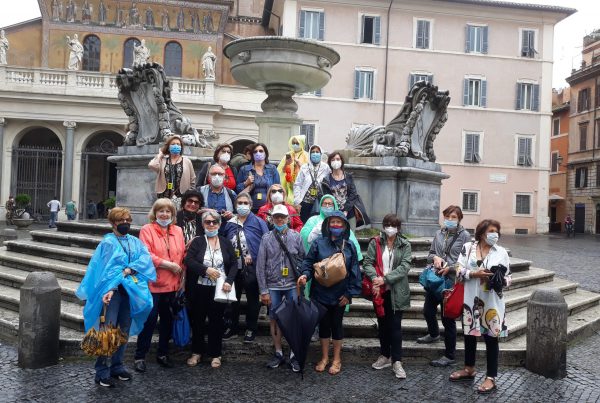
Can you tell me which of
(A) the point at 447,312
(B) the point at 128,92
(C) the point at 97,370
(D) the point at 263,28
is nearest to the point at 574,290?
(A) the point at 447,312

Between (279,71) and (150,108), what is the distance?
8.26ft

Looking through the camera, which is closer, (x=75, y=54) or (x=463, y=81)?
(x=75, y=54)

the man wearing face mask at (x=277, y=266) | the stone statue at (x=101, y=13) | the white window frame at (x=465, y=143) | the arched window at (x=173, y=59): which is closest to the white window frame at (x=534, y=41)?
the white window frame at (x=465, y=143)

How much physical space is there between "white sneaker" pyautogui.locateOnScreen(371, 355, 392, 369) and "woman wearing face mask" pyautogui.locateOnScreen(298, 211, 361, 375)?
397 mm

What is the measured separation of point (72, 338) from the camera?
6.04m

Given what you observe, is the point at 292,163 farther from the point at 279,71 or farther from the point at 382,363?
the point at 382,363

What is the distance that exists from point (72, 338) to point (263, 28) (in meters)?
35.6

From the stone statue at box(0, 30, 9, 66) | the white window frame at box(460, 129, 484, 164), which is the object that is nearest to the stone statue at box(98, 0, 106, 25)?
the stone statue at box(0, 30, 9, 66)

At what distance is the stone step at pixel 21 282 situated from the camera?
23.5ft

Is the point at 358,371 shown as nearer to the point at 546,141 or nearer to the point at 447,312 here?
the point at 447,312

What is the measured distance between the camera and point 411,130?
1002 cm

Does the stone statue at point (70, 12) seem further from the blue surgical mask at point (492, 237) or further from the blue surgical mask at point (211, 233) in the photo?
the blue surgical mask at point (492, 237)

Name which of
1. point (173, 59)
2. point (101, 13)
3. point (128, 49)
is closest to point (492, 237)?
point (173, 59)

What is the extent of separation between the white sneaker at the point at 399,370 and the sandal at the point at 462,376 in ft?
1.56
